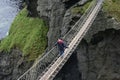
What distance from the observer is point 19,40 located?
5912cm

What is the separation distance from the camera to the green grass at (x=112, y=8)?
39.2 metres

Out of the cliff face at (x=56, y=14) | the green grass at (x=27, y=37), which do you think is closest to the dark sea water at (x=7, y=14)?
the green grass at (x=27, y=37)

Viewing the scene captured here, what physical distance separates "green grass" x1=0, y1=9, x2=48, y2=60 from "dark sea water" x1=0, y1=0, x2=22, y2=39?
31.0 meters

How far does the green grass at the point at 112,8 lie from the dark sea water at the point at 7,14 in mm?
54533

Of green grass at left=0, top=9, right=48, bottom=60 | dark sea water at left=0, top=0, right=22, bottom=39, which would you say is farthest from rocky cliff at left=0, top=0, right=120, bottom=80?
dark sea water at left=0, top=0, right=22, bottom=39

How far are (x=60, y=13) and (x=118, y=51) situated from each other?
12147mm

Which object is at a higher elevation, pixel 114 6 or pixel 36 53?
pixel 114 6

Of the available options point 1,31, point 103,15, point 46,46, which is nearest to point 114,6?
point 103,15

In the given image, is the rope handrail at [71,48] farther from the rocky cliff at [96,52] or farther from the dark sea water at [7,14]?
the dark sea water at [7,14]

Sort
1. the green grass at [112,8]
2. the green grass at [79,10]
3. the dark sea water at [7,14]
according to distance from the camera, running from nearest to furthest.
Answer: the green grass at [112,8], the green grass at [79,10], the dark sea water at [7,14]

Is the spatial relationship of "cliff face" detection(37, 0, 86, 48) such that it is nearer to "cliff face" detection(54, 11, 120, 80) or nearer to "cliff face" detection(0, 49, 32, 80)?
"cliff face" detection(54, 11, 120, 80)

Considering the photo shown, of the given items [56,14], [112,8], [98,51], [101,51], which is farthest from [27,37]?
[112,8]

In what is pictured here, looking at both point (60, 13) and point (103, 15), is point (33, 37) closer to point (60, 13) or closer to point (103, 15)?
point (60, 13)

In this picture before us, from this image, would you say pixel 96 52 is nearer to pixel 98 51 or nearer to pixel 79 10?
pixel 98 51
